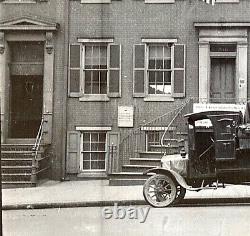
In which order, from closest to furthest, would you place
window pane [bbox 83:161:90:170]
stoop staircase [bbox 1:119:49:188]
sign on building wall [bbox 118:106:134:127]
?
1. window pane [bbox 83:161:90:170]
2. stoop staircase [bbox 1:119:49:188]
3. sign on building wall [bbox 118:106:134:127]

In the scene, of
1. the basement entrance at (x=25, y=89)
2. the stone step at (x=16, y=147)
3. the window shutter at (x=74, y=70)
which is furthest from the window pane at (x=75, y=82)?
the stone step at (x=16, y=147)

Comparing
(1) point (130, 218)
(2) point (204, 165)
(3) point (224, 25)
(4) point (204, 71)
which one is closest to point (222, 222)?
(1) point (130, 218)

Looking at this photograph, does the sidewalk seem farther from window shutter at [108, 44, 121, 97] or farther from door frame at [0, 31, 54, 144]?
window shutter at [108, 44, 121, 97]

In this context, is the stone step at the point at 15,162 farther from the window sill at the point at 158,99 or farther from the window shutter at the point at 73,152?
the window sill at the point at 158,99

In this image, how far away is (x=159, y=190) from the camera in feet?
26.8

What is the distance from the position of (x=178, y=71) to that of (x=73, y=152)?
276cm

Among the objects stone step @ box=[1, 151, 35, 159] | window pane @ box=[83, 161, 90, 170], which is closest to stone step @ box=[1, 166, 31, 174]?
stone step @ box=[1, 151, 35, 159]

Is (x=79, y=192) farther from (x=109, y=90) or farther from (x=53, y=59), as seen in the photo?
(x=53, y=59)

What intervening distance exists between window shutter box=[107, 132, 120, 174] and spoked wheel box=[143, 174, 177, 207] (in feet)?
3.22

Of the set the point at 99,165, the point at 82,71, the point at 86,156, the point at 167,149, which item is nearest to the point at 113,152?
the point at 99,165

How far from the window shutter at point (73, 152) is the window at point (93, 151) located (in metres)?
0.11

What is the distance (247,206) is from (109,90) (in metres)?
3.68

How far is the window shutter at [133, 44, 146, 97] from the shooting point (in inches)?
382

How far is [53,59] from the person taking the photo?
394 inches
